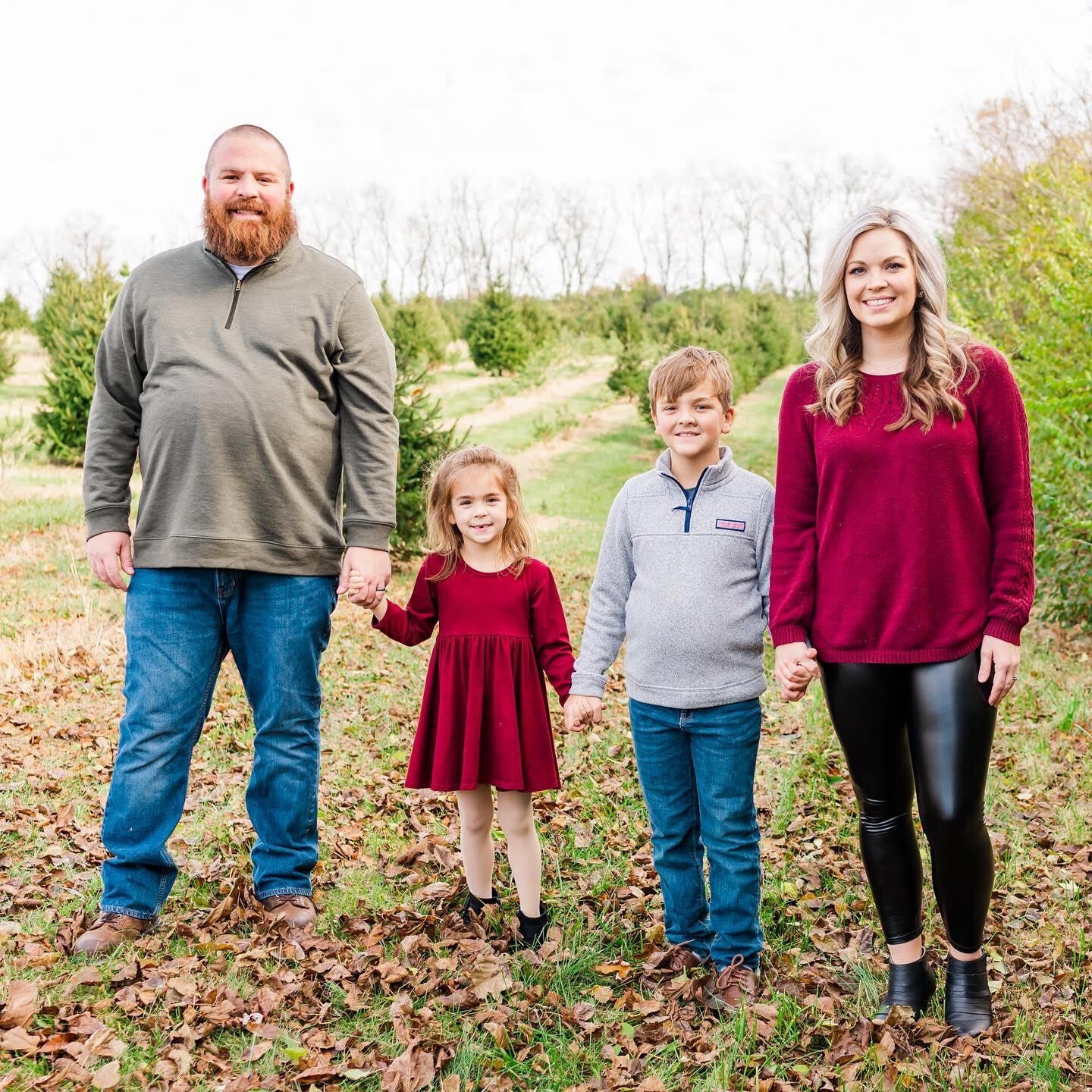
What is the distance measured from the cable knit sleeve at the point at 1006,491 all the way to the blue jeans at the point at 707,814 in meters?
0.78

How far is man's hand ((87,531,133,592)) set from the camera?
350 cm

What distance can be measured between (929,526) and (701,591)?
708 millimetres

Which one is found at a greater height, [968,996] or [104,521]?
[104,521]

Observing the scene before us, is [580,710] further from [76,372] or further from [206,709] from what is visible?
[76,372]

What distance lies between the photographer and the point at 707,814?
3148 mm

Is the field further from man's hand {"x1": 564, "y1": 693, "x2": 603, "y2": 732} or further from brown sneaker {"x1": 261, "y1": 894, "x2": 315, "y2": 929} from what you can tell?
man's hand {"x1": 564, "y1": 693, "x2": 603, "y2": 732}

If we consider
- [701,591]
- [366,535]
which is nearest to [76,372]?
[366,535]

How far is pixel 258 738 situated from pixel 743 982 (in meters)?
1.80

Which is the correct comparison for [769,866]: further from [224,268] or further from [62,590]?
[62,590]

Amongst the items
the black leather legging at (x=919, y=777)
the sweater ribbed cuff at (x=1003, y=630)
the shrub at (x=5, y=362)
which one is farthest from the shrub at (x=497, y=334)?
the sweater ribbed cuff at (x=1003, y=630)

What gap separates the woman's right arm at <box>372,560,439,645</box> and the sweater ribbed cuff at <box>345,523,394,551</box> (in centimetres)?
17

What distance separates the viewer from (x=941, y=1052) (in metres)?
2.76

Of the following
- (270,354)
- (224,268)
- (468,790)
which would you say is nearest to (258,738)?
(468,790)

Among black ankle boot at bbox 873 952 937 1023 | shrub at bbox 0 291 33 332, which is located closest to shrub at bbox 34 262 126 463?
black ankle boot at bbox 873 952 937 1023
